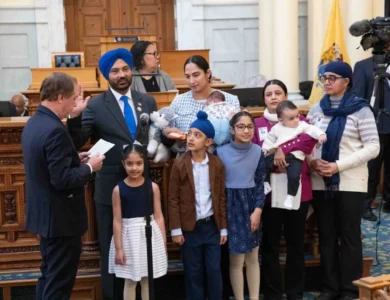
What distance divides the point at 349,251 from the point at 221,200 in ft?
2.81

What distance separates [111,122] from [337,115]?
4.27 feet

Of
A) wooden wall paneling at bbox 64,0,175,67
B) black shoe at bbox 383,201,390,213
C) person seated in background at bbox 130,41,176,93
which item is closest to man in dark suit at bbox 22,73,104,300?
person seated in background at bbox 130,41,176,93

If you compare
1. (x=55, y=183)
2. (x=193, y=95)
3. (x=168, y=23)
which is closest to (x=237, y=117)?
(x=193, y=95)

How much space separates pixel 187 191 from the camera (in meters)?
3.60

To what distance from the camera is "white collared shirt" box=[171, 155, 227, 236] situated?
3.61 meters

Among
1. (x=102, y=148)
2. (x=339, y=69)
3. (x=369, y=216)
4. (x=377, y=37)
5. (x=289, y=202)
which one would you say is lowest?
(x=369, y=216)

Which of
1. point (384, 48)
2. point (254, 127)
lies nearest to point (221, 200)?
point (254, 127)

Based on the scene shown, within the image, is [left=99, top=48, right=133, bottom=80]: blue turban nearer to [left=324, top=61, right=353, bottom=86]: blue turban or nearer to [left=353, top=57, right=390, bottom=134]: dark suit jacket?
[left=324, top=61, right=353, bottom=86]: blue turban

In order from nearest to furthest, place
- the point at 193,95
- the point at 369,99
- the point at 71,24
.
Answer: the point at 193,95 → the point at 369,99 → the point at 71,24

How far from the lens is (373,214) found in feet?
19.0

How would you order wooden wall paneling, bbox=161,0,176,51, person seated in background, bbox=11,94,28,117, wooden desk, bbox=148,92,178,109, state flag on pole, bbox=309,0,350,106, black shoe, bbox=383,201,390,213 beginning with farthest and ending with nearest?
wooden wall paneling, bbox=161,0,176,51 < person seated in background, bbox=11,94,28,117 < state flag on pole, bbox=309,0,350,106 < black shoe, bbox=383,201,390,213 < wooden desk, bbox=148,92,178,109

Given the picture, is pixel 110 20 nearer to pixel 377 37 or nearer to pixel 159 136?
pixel 377 37

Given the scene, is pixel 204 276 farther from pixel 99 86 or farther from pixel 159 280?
pixel 99 86

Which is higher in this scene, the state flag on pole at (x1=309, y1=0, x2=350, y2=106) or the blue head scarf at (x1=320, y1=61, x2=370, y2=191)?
the state flag on pole at (x1=309, y1=0, x2=350, y2=106)
